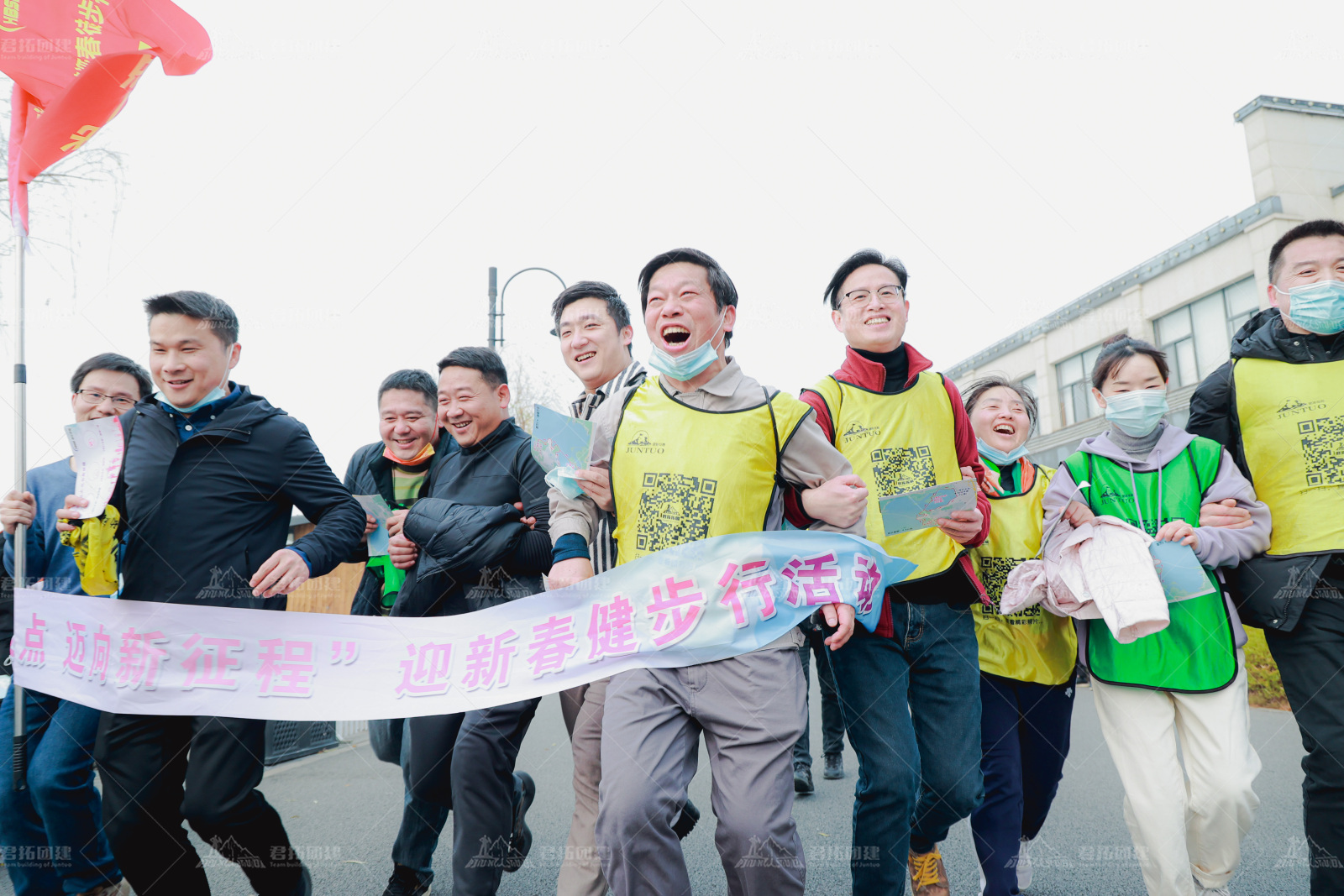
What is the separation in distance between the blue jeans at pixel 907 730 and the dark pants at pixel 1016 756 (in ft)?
0.62

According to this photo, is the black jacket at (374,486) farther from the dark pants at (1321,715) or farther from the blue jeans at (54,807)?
the dark pants at (1321,715)

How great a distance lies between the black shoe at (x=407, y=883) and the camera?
136 inches

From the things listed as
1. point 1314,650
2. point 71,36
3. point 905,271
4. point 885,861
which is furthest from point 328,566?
point 1314,650

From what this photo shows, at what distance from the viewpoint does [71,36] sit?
12.7 ft

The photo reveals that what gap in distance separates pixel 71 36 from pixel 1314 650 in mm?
5836

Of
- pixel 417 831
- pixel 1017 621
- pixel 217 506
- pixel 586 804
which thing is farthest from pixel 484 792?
pixel 1017 621

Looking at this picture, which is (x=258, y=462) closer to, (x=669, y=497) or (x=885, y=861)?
(x=669, y=497)

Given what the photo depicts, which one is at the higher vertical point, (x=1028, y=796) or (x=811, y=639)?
(x=811, y=639)

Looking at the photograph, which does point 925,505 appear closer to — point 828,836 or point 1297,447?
point 1297,447

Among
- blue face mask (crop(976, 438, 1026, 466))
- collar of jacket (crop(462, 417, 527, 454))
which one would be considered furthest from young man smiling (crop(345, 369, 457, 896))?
blue face mask (crop(976, 438, 1026, 466))

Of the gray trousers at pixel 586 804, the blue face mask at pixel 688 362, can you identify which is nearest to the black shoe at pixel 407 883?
the gray trousers at pixel 586 804

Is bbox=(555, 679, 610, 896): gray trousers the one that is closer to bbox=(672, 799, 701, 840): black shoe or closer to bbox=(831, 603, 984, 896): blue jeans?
bbox=(672, 799, 701, 840): black shoe

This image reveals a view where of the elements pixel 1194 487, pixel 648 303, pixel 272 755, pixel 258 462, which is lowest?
pixel 272 755

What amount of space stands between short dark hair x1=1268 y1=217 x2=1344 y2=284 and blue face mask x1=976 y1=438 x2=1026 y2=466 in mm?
1204
